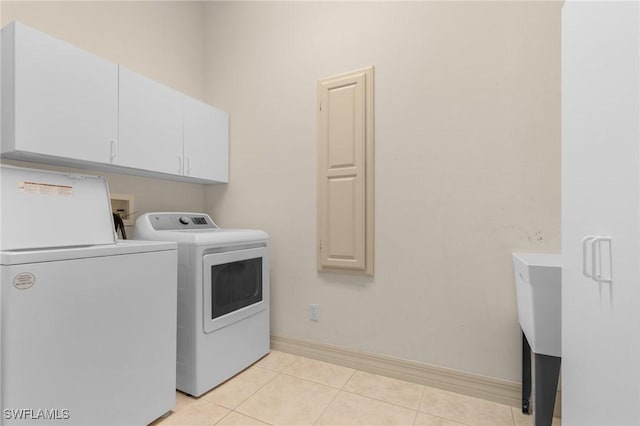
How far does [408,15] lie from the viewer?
1957mm

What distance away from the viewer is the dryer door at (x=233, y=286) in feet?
5.95

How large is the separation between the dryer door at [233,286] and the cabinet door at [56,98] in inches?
34.7

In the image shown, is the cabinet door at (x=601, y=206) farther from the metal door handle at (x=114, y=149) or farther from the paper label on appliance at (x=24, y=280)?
the metal door handle at (x=114, y=149)

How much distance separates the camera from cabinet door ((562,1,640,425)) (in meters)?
0.74

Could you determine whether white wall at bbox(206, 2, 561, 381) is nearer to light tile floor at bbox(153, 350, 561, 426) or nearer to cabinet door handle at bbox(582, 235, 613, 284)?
light tile floor at bbox(153, 350, 561, 426)

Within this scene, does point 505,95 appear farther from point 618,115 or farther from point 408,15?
point 618,115

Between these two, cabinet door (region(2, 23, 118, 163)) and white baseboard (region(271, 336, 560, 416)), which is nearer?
cabinet door (region(2, 23, 118, 163))

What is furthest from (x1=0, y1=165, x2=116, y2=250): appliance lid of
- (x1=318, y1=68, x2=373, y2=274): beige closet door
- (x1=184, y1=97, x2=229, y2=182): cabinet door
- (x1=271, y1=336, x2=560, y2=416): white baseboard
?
(x1=271, y1=336, x2=560, y2=416): white baseboard

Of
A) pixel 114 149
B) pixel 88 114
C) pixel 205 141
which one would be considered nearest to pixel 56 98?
pixel 88 114

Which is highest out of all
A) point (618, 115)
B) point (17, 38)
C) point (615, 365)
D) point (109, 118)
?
point (17, 38)

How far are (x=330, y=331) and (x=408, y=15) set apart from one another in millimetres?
2172

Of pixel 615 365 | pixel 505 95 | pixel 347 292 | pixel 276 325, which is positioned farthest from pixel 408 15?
pixel 276 325

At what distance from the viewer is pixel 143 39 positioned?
2250 mm

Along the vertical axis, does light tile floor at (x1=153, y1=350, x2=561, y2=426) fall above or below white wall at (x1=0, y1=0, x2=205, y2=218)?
below
